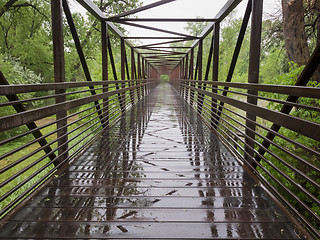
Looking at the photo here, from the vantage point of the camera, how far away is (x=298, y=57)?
6.80 m

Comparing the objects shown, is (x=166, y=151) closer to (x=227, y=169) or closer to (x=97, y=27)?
(x=227, y=169)

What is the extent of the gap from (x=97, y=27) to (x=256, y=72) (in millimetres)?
17498

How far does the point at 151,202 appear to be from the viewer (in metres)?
2.32

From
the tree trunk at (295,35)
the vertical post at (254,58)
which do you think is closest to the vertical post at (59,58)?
the vertical post at (254,58)

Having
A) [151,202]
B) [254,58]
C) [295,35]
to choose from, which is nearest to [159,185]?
[151,202]

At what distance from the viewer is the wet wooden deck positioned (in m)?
1.88

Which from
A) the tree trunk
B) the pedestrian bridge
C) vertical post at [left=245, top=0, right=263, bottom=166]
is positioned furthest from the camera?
the tree trunk

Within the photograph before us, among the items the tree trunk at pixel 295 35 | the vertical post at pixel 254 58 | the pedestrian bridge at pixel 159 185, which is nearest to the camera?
the pedestrian bridge at pixel 159 185

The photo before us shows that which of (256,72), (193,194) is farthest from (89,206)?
(256,72)

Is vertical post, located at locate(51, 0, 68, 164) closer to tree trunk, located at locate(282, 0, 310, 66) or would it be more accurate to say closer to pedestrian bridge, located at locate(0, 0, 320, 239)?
pedestrian bridge, located at locate(0, 0, 320, 239)

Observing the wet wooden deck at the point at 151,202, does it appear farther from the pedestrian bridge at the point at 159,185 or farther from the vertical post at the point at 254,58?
the vertical post at the point at 254,58

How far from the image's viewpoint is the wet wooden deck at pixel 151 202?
6.16ft

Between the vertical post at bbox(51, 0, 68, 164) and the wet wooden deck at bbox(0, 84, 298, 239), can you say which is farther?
the vertical post at bbox(51, 0, 68, 164)

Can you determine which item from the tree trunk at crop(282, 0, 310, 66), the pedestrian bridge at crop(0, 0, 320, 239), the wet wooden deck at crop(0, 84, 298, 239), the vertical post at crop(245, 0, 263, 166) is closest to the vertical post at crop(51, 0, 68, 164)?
the pedestrian bridge at crop(0, 0, 320, 239)
